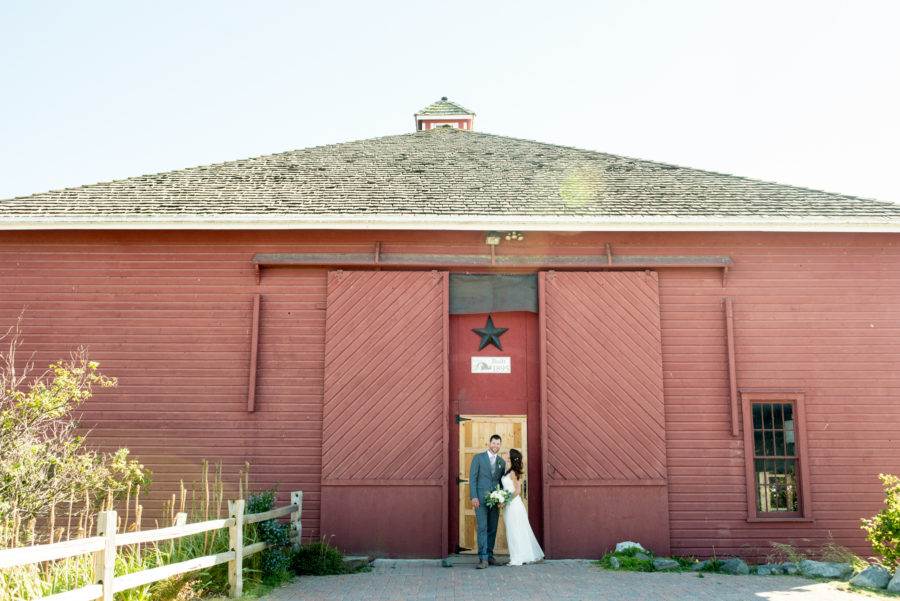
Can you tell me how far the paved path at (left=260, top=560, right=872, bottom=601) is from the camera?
7863 millimetres

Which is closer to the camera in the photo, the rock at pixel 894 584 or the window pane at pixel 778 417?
the rock at pixel 894 584

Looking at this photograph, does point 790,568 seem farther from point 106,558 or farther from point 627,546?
point 106,558

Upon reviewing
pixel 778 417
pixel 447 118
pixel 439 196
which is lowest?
pixel 778 417

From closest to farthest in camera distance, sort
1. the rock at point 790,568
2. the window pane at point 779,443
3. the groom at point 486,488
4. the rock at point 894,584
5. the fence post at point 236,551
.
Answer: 1. the fence post at point 236,551
2. the rock at point 894,584
3. the rock at point 790,568
4. the groom at point 486,488
5. the window pane at point 779,443

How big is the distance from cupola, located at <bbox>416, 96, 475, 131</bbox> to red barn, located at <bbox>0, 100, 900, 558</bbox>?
6.98 m

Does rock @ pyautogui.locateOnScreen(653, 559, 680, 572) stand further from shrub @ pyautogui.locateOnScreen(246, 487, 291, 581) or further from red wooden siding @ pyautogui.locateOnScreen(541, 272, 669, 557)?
shrub @ pyautogui.locateOnScreen(246, 487, 291, 581)

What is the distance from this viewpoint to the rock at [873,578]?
8.42 meters

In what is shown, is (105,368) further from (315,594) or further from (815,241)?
(815,241)

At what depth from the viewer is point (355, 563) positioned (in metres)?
9.65

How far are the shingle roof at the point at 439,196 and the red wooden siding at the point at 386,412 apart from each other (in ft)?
3.91

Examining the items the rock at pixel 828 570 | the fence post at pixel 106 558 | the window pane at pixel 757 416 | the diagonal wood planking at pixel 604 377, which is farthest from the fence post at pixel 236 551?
the window pane at pixel 757 416

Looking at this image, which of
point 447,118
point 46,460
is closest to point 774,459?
point 46,460

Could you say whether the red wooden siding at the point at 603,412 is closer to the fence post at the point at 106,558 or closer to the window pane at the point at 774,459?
the window pane at the point at 774,459

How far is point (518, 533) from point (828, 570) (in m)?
3.98
